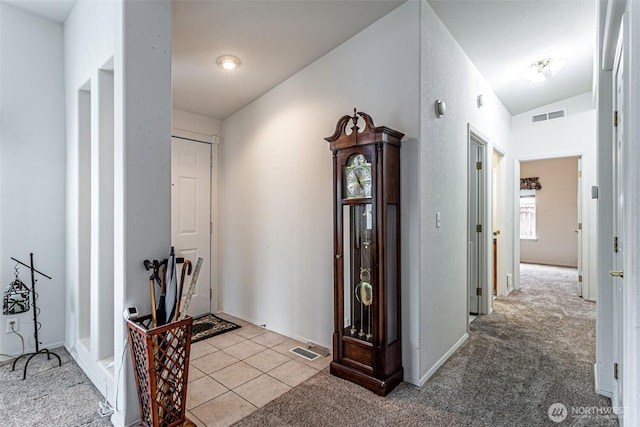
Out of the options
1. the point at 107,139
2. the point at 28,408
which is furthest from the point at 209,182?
the point at 28,408

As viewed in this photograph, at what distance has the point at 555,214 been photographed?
753 centimetres

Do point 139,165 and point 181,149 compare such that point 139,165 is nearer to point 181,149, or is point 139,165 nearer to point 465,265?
point 181,149

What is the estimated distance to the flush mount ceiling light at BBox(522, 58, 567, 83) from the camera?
11.0 feet

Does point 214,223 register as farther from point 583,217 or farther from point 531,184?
point 531,184

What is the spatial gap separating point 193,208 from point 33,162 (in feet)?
4.81

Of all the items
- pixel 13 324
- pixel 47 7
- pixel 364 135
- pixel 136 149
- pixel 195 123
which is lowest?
pixel 13 324

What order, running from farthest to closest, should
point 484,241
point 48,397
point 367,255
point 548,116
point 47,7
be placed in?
1. point 548,116
2. point 484,241
3. point 47,7
4. point 367,255
5. point 48,397

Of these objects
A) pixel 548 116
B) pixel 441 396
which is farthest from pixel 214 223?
pixel 548 116

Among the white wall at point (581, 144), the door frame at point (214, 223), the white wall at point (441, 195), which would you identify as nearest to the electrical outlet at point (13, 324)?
the door frame at point (214, 223)

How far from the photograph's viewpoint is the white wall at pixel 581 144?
4395 millimetres

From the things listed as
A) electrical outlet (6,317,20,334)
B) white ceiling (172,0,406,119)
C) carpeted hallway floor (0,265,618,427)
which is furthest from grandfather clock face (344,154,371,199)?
electrical outlet (6,317,20,334)

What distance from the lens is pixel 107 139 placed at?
2135 mm

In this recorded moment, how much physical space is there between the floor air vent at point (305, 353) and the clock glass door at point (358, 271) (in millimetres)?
542

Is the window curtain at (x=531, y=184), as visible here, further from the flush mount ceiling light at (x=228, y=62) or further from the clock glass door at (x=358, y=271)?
the flush mount ceiling light at (x=228, y=62)
